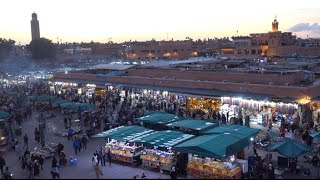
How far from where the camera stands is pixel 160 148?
50.2 feet

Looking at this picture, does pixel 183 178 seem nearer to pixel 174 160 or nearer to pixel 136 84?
pixel 174 160

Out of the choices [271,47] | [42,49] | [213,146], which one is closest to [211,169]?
[213,146]

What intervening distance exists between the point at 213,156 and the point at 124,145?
4.49 meters

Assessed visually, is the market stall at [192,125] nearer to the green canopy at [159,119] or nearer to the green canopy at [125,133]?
the green canopy at [159,119]

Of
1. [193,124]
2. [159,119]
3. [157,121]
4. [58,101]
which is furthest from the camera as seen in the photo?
[58,101]

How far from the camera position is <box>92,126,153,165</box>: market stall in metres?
15.5

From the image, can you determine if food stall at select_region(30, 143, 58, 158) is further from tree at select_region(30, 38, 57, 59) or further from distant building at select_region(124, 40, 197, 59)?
tree at select_region(30, 38, 57, 59)

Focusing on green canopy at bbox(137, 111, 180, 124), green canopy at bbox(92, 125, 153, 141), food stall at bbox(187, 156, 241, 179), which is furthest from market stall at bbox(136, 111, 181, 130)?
food stall at bbox(187, 156, 241, 179)

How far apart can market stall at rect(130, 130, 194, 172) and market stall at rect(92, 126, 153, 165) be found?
331 millimetres

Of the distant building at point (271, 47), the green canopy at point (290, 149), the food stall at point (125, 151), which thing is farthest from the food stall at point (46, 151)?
the distant building at point (271, 47)

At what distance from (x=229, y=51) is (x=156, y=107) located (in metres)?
47.1

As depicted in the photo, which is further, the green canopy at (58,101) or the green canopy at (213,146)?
the green canopy at (58,101)

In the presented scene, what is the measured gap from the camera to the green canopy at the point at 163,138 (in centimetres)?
1482

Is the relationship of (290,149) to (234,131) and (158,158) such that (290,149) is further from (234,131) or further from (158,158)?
(158,158)
